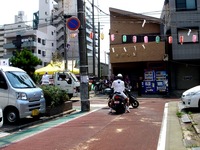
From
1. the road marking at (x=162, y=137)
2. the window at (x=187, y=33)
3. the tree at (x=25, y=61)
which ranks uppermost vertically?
the window at (x=187, y=33)

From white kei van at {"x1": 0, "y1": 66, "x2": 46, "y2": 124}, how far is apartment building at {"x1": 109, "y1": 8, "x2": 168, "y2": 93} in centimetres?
1739

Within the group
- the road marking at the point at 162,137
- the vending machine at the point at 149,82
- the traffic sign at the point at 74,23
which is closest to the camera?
the road marking at the point at 162,137

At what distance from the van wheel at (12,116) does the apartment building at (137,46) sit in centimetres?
1809

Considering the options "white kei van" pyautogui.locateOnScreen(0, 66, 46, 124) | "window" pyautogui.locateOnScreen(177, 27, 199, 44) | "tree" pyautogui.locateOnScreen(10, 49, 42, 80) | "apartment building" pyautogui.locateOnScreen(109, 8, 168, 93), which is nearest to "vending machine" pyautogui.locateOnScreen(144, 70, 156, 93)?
"apartment building" pyautogui.locateOnScreen(109, 8, 168, 93)

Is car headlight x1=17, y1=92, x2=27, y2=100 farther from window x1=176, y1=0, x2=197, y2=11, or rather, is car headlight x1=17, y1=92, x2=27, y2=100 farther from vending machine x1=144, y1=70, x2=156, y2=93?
window x1=176, y1=0, x2=197, y2=11

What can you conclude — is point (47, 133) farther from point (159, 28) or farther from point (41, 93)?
point (159, 28)

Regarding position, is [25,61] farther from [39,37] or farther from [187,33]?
[39,37]

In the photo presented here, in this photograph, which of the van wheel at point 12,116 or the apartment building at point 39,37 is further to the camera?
the apartment building at point 39,37

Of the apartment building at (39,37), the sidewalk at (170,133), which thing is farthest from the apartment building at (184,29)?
the apartment building at (39,37)

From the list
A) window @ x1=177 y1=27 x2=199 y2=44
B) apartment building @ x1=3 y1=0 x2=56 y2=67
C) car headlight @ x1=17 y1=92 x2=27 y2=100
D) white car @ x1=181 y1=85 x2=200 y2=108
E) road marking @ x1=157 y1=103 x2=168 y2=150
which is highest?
apartment building @ x1=3 y1=0 x2=56 y2=67

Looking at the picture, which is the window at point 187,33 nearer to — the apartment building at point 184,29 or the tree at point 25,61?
the apartment building at point 184,29

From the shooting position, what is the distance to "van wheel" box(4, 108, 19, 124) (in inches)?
463

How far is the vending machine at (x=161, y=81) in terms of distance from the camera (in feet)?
91.7

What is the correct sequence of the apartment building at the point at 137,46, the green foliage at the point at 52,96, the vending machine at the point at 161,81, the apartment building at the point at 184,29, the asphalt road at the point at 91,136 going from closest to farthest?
1. the asphalt road at the point at 91,136
2. the green foliage at the point at 52,96
3. the vending machine at the point at 161,81
4. the apartment building at the point at 184,29
5. the apartment building at the point at 137,46
